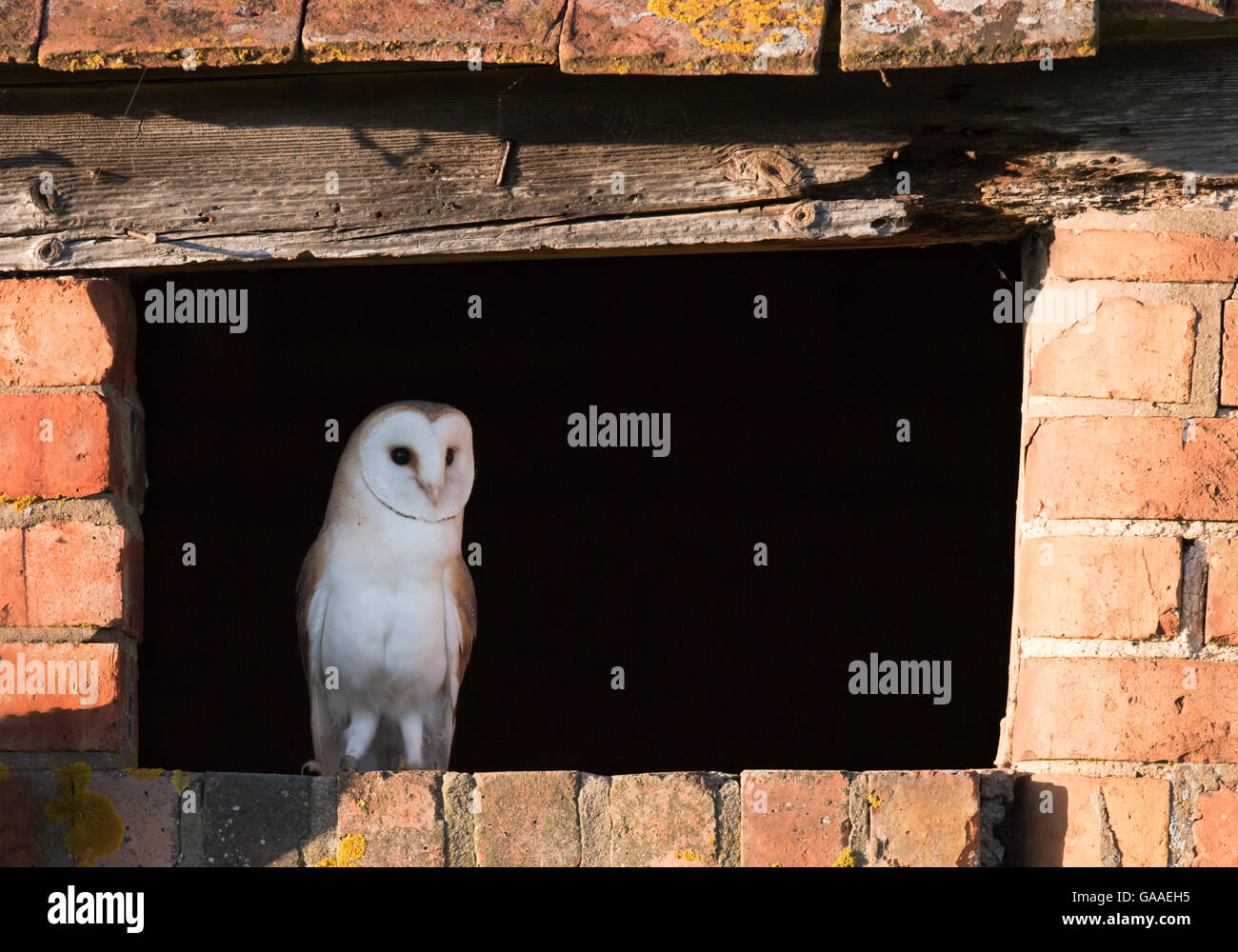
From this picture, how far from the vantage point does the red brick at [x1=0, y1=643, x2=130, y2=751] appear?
2014 mm

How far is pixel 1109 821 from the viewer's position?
1.89 m

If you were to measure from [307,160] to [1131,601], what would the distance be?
1.29m

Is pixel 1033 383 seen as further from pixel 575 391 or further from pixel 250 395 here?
pixel 250 395

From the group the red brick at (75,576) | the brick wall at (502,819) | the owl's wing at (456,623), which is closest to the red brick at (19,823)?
the brick wall at (502,819)

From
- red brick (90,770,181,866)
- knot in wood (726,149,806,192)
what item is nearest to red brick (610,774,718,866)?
red brick (90,770,181,866)

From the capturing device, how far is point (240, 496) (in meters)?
3.39

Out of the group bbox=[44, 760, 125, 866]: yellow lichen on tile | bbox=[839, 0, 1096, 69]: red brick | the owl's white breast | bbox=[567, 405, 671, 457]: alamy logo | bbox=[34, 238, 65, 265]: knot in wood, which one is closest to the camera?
bbox=[839, 0, 1096, 69]: red brick

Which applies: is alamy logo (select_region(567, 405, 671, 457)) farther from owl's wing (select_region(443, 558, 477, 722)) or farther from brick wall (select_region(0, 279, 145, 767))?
brick wall (select_region(0, 279, 145, 767))

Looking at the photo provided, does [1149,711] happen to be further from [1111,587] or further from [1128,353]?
[1128,353]

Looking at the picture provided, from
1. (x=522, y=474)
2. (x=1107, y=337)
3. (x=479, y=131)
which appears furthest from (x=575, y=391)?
(x=1107, y=337)

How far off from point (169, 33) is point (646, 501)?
194 centimetres

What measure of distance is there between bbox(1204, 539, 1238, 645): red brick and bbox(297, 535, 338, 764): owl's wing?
61.5 inches

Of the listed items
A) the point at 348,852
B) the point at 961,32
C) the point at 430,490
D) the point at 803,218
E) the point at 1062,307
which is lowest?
the point at 348,852

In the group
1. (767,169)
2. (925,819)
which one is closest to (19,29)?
(767,169)
